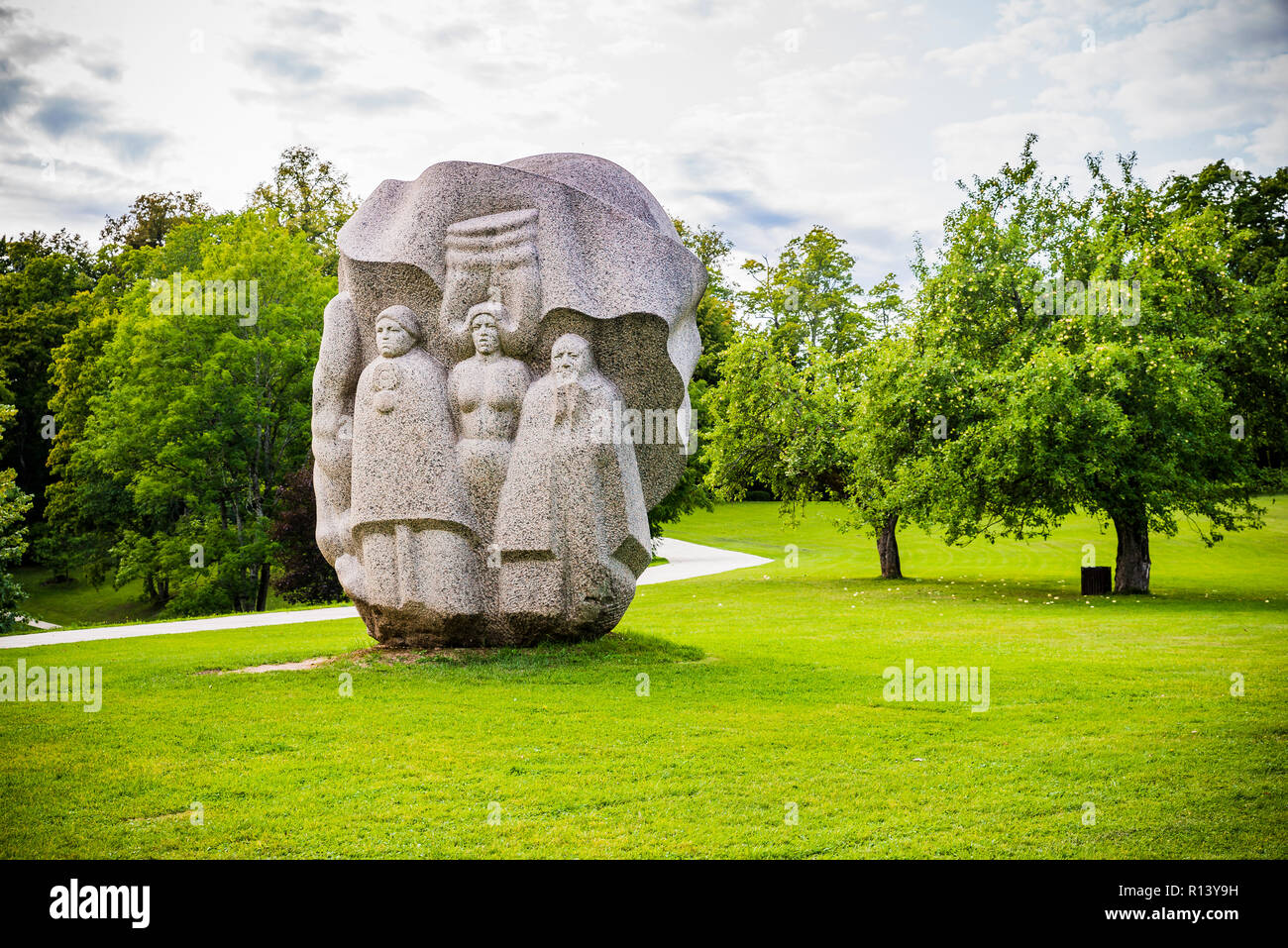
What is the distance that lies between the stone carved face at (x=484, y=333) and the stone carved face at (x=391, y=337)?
0.86 meters

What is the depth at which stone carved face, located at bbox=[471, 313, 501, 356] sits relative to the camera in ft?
37.7

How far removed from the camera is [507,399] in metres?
11.5

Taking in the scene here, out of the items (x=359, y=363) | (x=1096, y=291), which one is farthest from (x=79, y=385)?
(x=1096, y=291)

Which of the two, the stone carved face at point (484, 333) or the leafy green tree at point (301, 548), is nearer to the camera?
the stone carved face at point (484, 333)

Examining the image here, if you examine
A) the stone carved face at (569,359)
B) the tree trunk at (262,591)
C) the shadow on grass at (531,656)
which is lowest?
the tree trunk at (262,591)

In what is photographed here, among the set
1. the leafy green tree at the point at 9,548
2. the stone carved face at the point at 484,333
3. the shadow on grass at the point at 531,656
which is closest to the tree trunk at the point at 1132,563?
the shadow on grass at the point at 531,656

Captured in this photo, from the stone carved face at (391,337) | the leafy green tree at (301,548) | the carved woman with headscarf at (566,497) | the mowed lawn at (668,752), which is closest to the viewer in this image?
the mowed lawn at (668,752)

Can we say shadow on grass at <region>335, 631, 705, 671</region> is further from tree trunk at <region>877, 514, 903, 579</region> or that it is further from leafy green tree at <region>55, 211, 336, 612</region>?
leafy green tree at <region>55, 211, 336, 612</region>

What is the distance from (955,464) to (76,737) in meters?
15.4

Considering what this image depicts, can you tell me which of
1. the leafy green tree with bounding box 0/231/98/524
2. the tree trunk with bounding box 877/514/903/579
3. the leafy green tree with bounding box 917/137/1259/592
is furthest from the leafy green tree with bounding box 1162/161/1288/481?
the leafy green tree with bounding box 0/231/98/524

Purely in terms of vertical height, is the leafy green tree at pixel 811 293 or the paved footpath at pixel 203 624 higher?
the leafy green tree at pixel 811 293

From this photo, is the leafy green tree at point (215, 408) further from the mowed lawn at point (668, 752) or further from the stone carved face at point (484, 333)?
the stone carved face at point (484, 333)

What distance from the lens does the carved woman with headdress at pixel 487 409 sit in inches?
451

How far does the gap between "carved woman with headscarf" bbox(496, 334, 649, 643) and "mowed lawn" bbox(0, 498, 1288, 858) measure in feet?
2.67
